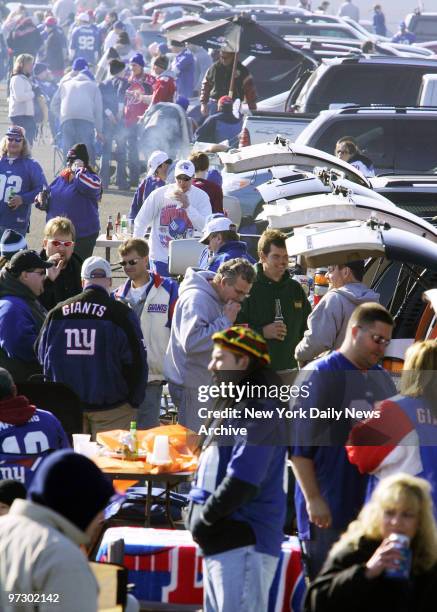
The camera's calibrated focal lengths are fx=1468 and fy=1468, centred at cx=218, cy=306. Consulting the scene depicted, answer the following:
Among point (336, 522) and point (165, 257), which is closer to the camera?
point (336, 522)

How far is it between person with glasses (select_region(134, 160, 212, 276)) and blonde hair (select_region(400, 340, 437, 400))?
21.5 feet

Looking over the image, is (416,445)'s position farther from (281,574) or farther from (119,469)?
(119,469)

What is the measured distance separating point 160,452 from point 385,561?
3.18 meters

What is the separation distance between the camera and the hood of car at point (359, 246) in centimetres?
901

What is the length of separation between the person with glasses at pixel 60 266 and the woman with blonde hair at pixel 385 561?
557 centimetres

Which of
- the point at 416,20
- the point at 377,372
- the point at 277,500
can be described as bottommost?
the point at 277,500

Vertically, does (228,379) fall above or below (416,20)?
below

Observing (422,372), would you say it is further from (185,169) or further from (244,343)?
(185,169)

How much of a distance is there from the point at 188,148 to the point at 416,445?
14280 millimetres

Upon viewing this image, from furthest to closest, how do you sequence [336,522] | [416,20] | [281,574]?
[416,20] → [281,574] → [336,522]

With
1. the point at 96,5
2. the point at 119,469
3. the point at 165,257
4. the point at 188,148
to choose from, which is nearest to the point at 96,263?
the point at 119,469

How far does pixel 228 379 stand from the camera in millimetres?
6219

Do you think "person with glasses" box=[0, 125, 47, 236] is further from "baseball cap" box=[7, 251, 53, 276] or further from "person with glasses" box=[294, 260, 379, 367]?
"person with glasses" box=[294, 260, 379, 367]

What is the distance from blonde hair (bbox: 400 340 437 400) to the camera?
6457 millimetres
